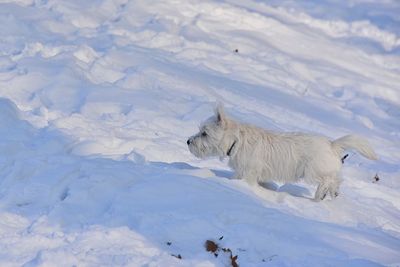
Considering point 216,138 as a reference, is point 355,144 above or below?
above

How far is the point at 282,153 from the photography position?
6.65m

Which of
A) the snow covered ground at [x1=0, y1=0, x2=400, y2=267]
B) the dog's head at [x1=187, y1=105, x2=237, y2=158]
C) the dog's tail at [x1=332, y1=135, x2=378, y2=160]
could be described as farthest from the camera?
the dog's head at [x1=187, y1=105, x2=237, y2=158]

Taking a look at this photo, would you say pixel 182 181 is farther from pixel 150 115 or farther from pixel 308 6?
pixel 308 6

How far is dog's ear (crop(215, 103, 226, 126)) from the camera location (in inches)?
260

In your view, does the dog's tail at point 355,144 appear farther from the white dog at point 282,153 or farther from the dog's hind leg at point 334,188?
the dog's hind leg at point 334,188

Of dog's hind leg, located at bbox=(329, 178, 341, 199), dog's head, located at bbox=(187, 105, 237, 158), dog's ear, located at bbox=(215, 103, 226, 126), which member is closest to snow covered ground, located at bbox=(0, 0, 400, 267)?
dog's hind leg, located at bbox=(329, 178, 341, 199)

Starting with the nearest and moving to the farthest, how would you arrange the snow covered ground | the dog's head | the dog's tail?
the snow covered ground < the dog's tail < the dog's head

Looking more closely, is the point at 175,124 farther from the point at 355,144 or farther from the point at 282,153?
the point at 355,144

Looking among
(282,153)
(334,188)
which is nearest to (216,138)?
(282,153)

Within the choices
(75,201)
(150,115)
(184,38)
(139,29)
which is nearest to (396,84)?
(184,38)

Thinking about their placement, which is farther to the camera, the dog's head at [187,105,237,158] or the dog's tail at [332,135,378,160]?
the dog's head at [187,105,237,158]

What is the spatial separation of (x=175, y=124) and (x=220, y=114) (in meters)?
1.99

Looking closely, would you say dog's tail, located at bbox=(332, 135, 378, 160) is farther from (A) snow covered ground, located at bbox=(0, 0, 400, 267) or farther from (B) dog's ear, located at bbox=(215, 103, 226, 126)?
(B) dog's ear, located at bbox=(215, 103, 226, 126)

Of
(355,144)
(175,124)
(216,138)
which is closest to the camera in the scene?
(355,144)
